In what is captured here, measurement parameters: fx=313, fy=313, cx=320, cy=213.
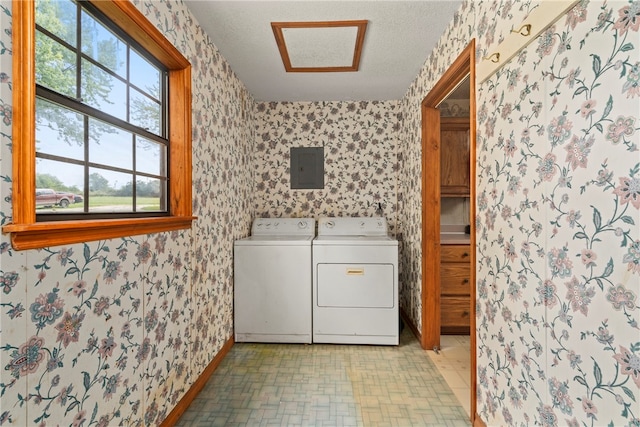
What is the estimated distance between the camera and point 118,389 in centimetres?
124

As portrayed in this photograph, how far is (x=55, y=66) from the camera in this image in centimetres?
105

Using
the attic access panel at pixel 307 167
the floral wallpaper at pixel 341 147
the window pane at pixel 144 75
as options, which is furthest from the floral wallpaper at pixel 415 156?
the window pane at pixel 144 75

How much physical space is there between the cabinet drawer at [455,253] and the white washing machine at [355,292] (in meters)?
0.51

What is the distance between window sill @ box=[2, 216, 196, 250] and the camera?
2.73ft

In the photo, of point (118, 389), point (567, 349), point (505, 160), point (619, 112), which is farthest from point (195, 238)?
point (619, 112)

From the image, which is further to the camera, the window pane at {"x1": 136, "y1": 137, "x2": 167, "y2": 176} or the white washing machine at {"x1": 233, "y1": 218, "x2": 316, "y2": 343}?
the white washing machine at {"x1": 233, "y1": 218, "x2": 316, "y2": 343}

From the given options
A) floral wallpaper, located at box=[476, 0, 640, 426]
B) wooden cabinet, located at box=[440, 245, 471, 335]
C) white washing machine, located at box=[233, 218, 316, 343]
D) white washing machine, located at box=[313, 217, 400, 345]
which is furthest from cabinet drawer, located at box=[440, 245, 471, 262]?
floral wallpaper, located at box=[476, 0, 640, 426]

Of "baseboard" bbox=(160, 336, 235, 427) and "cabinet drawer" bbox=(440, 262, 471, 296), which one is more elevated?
"cabinet drawer" bbox=(440, 262, 471, 296)

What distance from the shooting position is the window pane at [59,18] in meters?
1.01

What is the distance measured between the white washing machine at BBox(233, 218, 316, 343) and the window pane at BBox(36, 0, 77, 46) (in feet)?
5.97

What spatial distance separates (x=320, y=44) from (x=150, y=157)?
1.37 meters

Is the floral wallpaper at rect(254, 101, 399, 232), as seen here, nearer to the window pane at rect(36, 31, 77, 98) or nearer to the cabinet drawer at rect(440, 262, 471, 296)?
the cabinet drawer at rect(440, 262, 471, 296)

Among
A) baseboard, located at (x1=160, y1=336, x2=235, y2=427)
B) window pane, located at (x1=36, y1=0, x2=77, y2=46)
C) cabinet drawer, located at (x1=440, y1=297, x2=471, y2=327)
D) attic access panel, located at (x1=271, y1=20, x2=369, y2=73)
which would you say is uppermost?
attic access panel, located at (x1=271, y1=20, x2=369, y2=73)

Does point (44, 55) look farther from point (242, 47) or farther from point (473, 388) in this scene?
point (473, 388)
